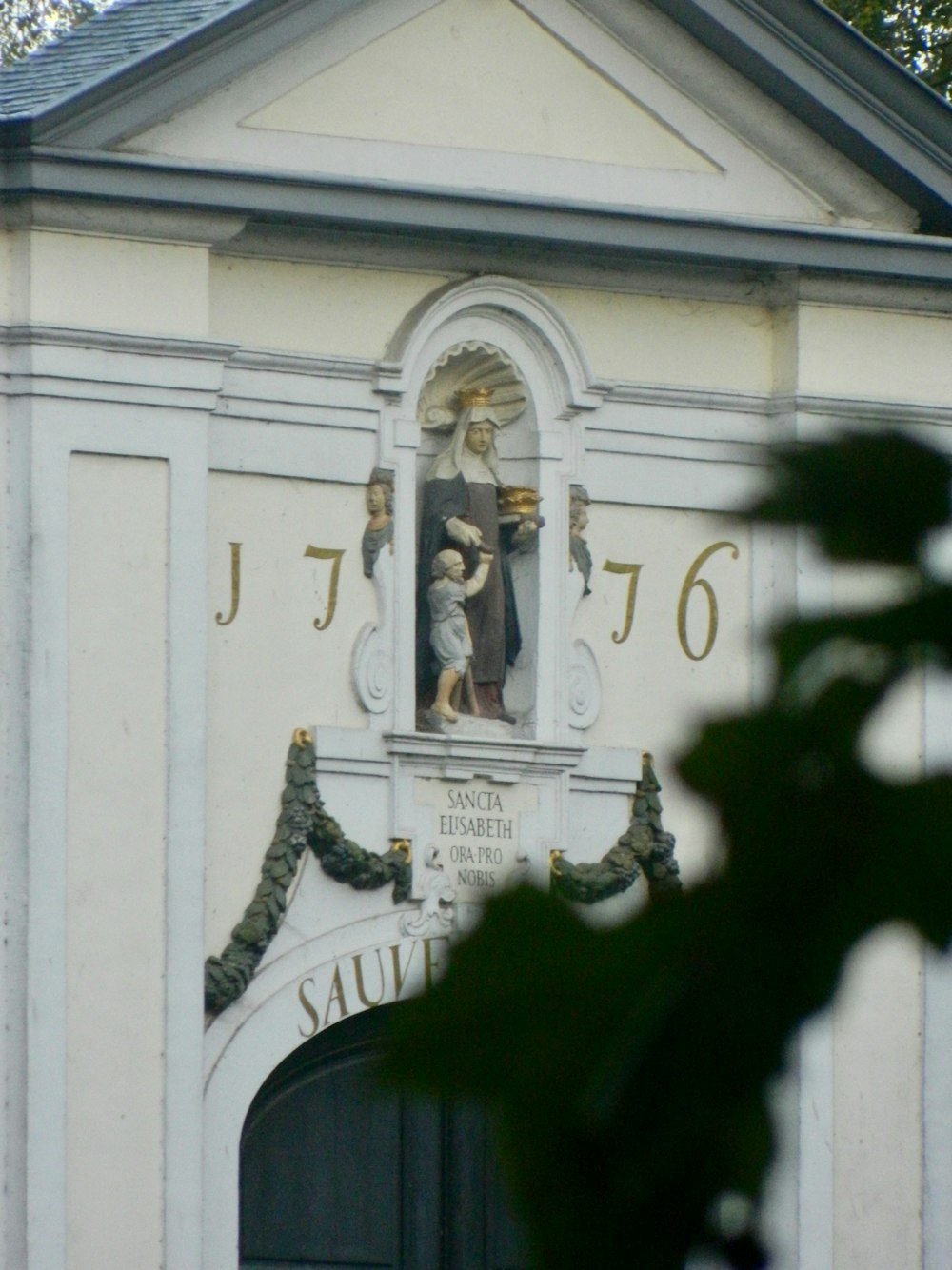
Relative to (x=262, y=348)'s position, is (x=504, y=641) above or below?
below

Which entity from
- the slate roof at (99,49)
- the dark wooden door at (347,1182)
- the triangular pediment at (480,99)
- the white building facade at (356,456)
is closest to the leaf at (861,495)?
the white building facade at (356,456)

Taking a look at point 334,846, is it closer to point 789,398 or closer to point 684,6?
point 789,398

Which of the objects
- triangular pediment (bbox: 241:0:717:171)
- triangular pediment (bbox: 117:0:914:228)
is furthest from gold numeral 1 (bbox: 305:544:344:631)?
triangular pediment (bbox: 241:0:717:171)

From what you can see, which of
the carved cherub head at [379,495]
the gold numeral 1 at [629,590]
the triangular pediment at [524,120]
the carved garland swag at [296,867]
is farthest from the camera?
the gold numeral 1 at [629,590]

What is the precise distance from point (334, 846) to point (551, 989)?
9.16 metres

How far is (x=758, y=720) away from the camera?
1.28 metres

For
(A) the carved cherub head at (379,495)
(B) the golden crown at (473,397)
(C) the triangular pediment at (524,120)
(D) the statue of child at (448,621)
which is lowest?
(D) the statue of child at (448,621)

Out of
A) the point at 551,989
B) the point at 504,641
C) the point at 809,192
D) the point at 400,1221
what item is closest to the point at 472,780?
the point at 504,641

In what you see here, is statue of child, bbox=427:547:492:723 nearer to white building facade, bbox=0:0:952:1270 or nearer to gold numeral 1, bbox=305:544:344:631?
white building facade, bbox=0:0:952:1270

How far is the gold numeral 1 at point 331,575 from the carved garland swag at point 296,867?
39cm

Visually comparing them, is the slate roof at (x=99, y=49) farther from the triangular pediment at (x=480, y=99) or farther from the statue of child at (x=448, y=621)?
the statue of child at (x=448, y=621)

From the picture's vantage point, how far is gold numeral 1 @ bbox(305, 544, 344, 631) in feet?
34.8

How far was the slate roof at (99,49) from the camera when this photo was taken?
394 inches

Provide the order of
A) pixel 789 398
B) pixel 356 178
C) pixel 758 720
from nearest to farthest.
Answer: pixel 758 720, pixel 356 178, pixel 789 398
